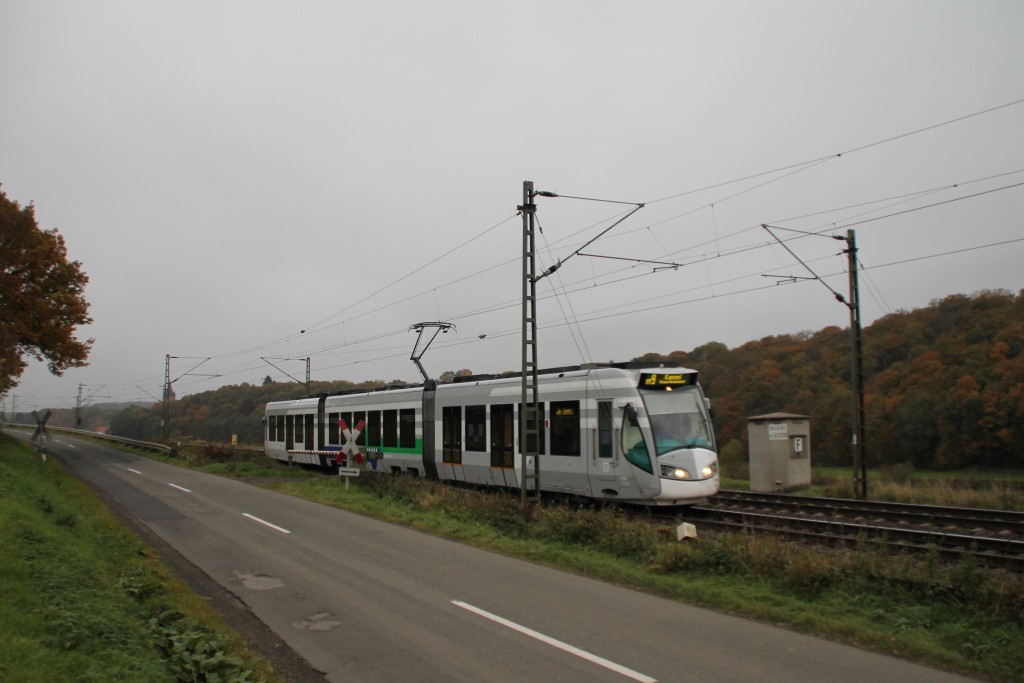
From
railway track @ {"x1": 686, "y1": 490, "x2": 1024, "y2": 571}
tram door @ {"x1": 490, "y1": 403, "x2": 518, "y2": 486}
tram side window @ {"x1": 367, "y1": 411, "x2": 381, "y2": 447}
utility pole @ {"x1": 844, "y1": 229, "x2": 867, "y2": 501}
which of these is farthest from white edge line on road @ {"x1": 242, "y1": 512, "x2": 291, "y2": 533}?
utility pole @ {"x1": 844, "y1": 229, "x2": 867, "y2": 501}

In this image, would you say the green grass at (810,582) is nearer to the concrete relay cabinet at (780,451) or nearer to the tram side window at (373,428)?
the concrete relay cabinet at (780,451)

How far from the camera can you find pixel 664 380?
1438 cm

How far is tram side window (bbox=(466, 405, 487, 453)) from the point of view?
59.7 feet

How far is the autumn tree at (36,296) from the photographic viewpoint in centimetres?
2780

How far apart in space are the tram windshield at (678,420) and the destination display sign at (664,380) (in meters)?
0.13

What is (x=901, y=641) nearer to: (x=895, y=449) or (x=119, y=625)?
(x=119, y=625)

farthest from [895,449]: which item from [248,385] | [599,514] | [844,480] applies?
[248,385]

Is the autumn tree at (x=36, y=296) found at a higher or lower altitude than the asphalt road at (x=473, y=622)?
higher

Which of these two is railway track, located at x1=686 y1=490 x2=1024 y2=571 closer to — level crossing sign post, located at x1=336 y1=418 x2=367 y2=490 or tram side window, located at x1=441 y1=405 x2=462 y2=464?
tram side window, located at x1=441 y1=405 x2=462 y2=464

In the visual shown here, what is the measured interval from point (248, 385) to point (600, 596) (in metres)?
67.4


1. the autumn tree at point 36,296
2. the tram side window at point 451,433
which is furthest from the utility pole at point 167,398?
the tram side window at point 451,433

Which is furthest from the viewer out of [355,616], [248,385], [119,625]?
[248,385]

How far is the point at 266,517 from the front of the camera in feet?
52.1

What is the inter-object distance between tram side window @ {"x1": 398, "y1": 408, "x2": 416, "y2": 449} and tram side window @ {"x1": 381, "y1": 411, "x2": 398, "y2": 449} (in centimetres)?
28
